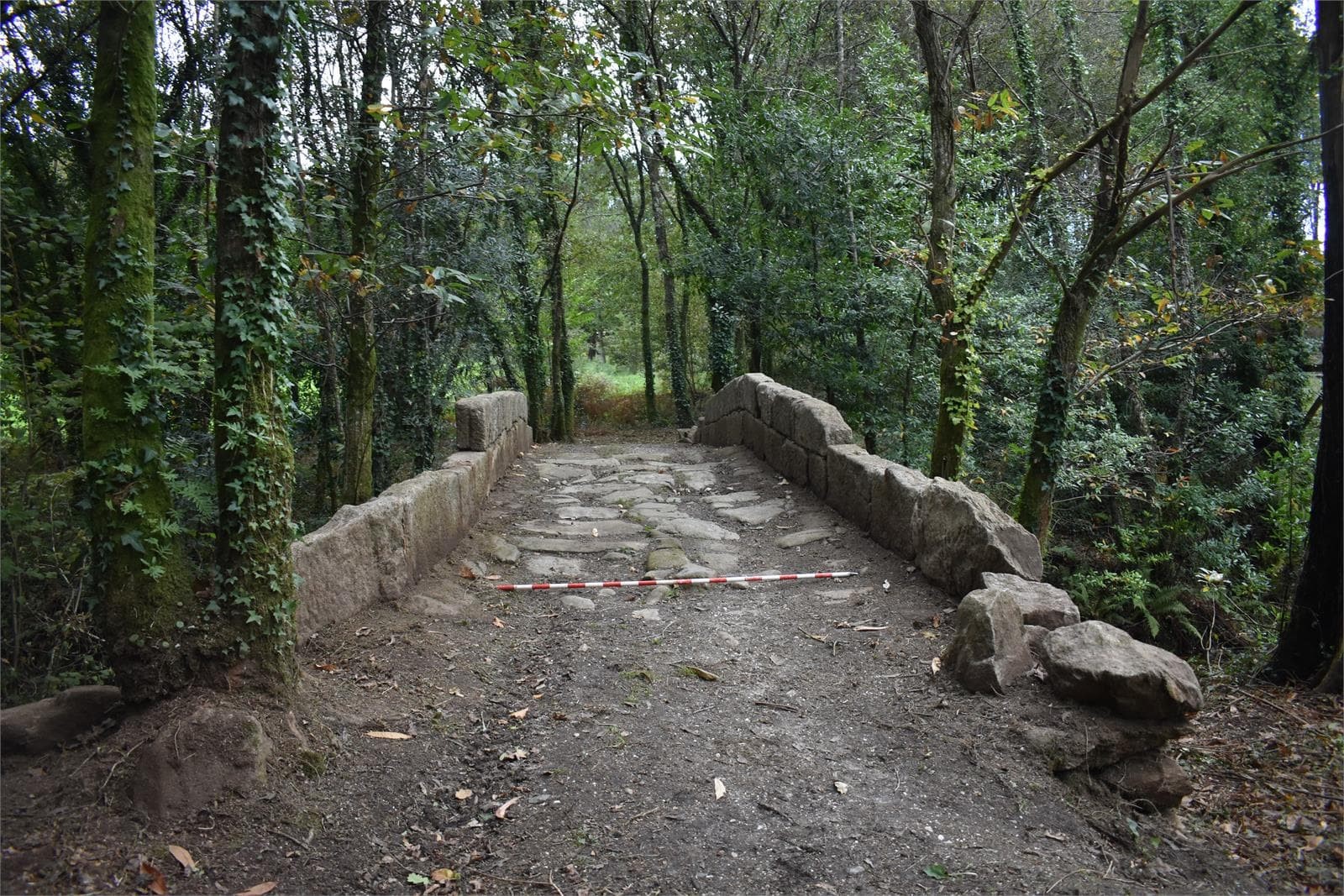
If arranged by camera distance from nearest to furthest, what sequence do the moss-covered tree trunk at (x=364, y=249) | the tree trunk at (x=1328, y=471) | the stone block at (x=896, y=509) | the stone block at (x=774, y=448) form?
the tree trunk at (x=1328, y=471) → the stone block at (x=896, y=509) → the moss-covered tree trunk at (x=364, y=249) → the stone block at (x=774, y=448)

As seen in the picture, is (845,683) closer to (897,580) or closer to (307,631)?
(897,580)

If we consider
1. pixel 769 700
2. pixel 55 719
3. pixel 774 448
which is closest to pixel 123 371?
pixel 55 719

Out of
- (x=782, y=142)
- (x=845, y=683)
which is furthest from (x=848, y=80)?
(x=845, y=683)

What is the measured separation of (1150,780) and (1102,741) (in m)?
0.21

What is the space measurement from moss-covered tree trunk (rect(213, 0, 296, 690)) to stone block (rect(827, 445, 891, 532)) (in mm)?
3981

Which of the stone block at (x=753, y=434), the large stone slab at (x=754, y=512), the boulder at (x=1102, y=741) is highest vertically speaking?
the stone block at (x=753, y=434)

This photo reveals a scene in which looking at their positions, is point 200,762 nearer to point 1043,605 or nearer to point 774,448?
point 1043,605

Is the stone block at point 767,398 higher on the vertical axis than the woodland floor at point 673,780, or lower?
higher

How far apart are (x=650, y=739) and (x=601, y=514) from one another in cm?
396

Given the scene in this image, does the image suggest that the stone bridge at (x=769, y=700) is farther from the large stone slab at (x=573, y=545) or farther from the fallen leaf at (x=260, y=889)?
the fallen leaf at (x=260, y=889)

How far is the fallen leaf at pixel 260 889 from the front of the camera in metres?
2.41

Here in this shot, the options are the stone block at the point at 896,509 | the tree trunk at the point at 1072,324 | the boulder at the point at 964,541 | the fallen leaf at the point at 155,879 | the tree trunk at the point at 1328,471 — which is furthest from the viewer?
the tree trunk at the point at 1072,324

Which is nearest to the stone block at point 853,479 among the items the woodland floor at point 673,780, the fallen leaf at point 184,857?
the woodland floor at point 673,780

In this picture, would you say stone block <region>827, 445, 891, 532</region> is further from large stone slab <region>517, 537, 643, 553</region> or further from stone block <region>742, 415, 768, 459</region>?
stone block <region>742, 415, 768, 459</region>
